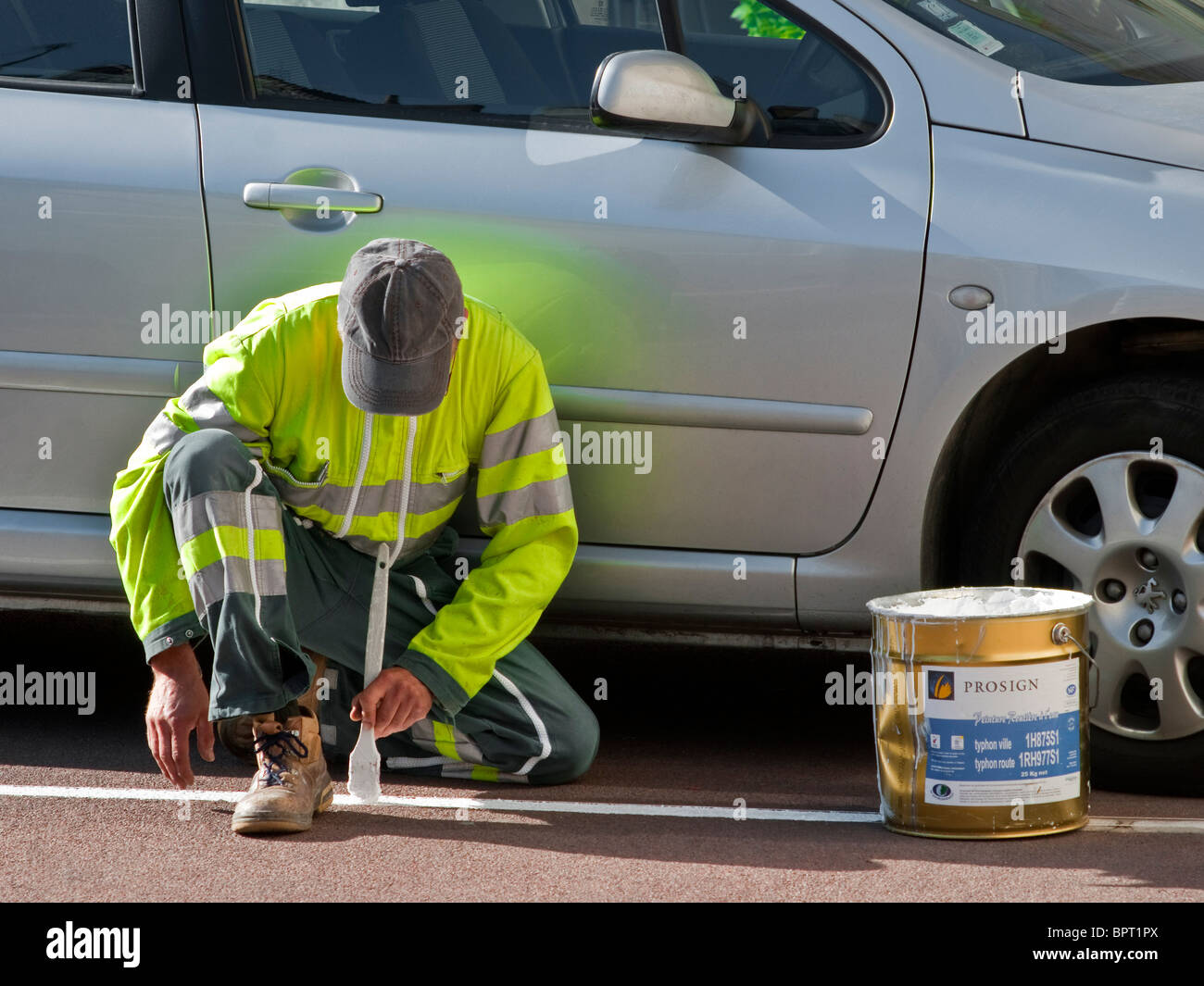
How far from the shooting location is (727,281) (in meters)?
3.05

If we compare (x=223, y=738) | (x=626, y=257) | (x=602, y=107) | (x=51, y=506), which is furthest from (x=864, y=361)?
(x=51, y=506)

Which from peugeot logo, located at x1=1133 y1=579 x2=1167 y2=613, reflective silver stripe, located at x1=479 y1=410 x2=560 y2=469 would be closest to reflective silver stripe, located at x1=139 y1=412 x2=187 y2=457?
reflective silver stripe, located at x1=479 y1=410 x2=560 y2=469

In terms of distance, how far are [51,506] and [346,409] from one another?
2.34 feet

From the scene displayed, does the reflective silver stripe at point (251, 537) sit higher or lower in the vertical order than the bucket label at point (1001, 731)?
higher

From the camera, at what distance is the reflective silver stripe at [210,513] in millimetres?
2842

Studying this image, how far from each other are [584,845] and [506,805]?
1.03 feet

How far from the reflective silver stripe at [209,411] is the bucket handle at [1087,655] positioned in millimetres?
1468

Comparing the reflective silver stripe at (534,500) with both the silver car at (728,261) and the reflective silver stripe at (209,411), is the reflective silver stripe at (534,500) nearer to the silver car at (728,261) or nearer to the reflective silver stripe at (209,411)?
the silver car at (728,261)

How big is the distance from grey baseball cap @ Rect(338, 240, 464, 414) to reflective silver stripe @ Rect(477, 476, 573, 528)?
10.9 inches

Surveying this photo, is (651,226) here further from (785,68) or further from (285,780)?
(285,780)

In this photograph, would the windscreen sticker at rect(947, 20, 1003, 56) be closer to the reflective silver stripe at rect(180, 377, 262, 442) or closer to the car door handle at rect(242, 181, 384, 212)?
the car door handle at rect(242, 181, 384, 212)

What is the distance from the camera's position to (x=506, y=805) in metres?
3.09
